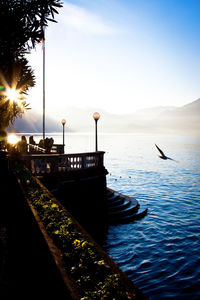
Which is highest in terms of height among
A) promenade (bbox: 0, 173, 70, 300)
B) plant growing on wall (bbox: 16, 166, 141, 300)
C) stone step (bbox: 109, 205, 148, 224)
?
plant growing on wall (bbox: 16, 166, 141, 300)

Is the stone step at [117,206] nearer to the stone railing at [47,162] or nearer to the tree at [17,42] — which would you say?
the stone railing at [47,162]

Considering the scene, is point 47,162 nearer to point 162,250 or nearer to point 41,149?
point 41,149

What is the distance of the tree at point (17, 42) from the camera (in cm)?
1369

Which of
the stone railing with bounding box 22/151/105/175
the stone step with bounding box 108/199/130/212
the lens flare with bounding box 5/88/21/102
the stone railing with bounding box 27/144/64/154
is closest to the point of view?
the stone railing with bounding box 22/151/105/175

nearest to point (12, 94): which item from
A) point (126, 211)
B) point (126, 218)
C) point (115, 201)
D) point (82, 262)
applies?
point (115, 201)

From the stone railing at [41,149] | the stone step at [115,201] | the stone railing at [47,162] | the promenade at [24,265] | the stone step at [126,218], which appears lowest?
the stone step at [126,218]

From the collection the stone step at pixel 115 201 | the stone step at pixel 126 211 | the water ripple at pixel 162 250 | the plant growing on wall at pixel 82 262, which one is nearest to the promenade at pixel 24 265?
the plant growing on wall at pixel 82 262

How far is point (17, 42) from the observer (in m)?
14.5

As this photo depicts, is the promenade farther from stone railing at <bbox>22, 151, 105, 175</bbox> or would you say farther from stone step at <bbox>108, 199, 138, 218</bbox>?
stone step at <bbox>108, 199, 138, 218</bbox>

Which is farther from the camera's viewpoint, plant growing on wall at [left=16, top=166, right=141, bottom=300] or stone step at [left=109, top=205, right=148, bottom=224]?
stone step at [left=109, top=205, right=148, bottom=224]

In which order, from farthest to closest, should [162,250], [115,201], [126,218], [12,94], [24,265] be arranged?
[115,201], [12,94], [126,218], [162,250], [24,265]

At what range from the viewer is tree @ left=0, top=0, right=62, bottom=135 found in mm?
13688

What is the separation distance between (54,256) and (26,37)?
15.2m

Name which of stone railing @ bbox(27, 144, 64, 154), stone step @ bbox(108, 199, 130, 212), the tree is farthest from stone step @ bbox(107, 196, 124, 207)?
the tree
